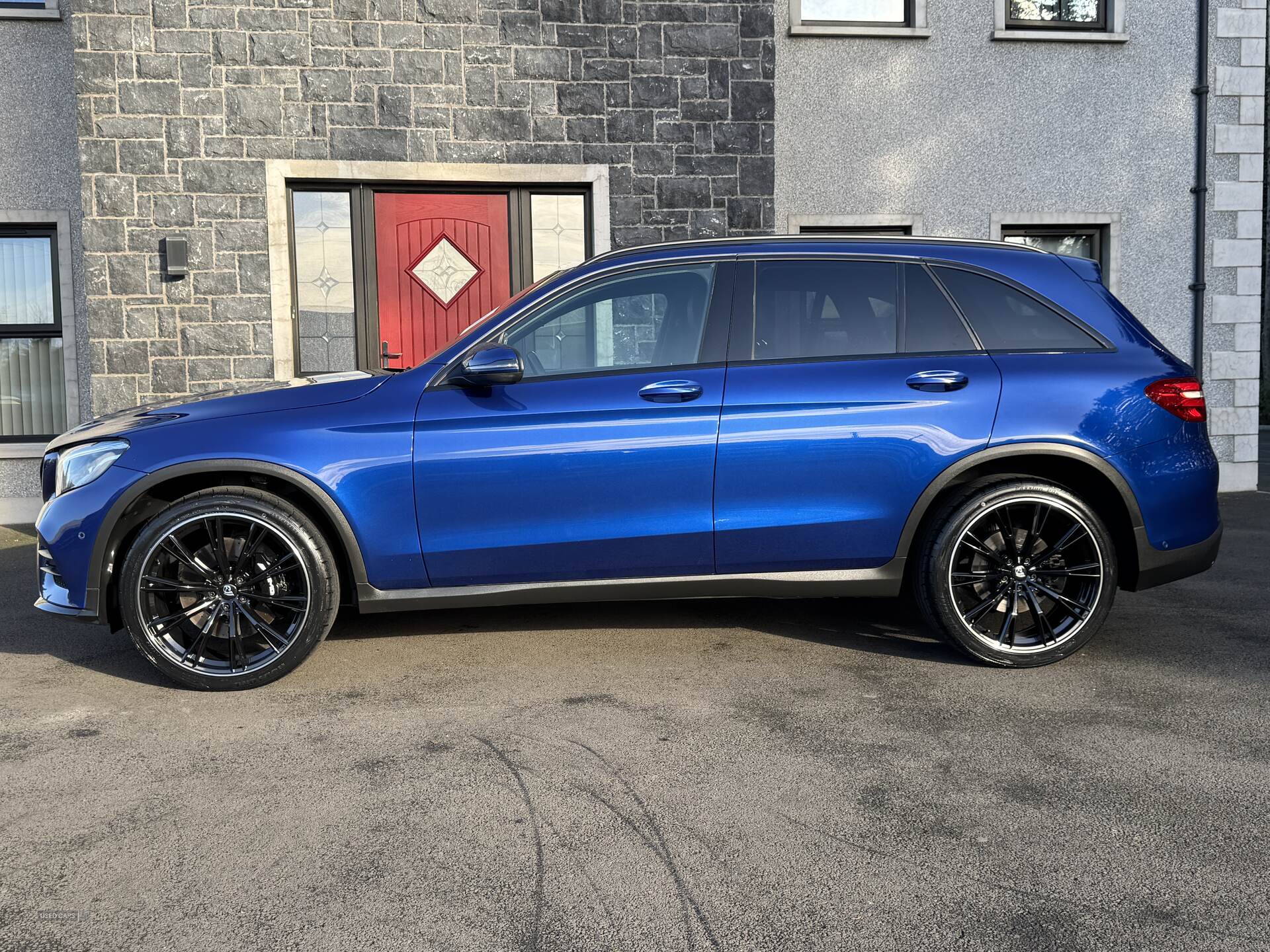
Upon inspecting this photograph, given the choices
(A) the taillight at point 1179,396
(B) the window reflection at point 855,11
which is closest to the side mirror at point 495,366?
(A) the taillight at point 1179,396

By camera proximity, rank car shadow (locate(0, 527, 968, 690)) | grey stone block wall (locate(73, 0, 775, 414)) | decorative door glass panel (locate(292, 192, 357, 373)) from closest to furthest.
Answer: car shadow (locate(0, 527, 968, 690)) → grey stone block wall (locate(73, 0, 775, 414)) → decorative door glass panel (locate(292, 192, 357, 373))

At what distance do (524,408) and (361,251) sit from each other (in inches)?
211

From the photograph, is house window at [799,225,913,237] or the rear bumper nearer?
the rear bumper

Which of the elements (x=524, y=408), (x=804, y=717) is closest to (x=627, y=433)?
(x=524, y=408)

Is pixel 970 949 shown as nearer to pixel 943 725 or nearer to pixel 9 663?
pixel 943 725

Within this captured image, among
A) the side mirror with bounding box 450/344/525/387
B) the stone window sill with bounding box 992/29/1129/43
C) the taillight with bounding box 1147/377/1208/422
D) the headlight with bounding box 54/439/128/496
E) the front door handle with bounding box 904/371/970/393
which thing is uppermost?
the stone window sill with bounding box 992/29/1129/43

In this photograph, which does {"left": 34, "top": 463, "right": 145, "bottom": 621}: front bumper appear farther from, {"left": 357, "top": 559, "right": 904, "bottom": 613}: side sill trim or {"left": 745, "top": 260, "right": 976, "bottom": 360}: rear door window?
{"left": 745, "top": 260, "right": 976, "bottom": 360}: rear door window

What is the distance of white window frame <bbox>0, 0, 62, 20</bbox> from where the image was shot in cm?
932

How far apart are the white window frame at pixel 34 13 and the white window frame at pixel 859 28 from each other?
6.49m

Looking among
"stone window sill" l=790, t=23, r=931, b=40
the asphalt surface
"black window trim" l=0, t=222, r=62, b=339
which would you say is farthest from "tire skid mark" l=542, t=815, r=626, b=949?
"stone window sill" l=790, t=23, r=931, b=40

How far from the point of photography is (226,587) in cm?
433

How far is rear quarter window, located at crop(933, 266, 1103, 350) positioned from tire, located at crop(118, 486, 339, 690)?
289 cm

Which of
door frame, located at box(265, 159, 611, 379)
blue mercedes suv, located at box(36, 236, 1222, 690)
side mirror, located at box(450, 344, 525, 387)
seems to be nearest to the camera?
side mirror, located at box(450, 344, 525, 387)

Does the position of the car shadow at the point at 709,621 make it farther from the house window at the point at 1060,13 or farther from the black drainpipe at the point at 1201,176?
the house window at the point at 1060,13
